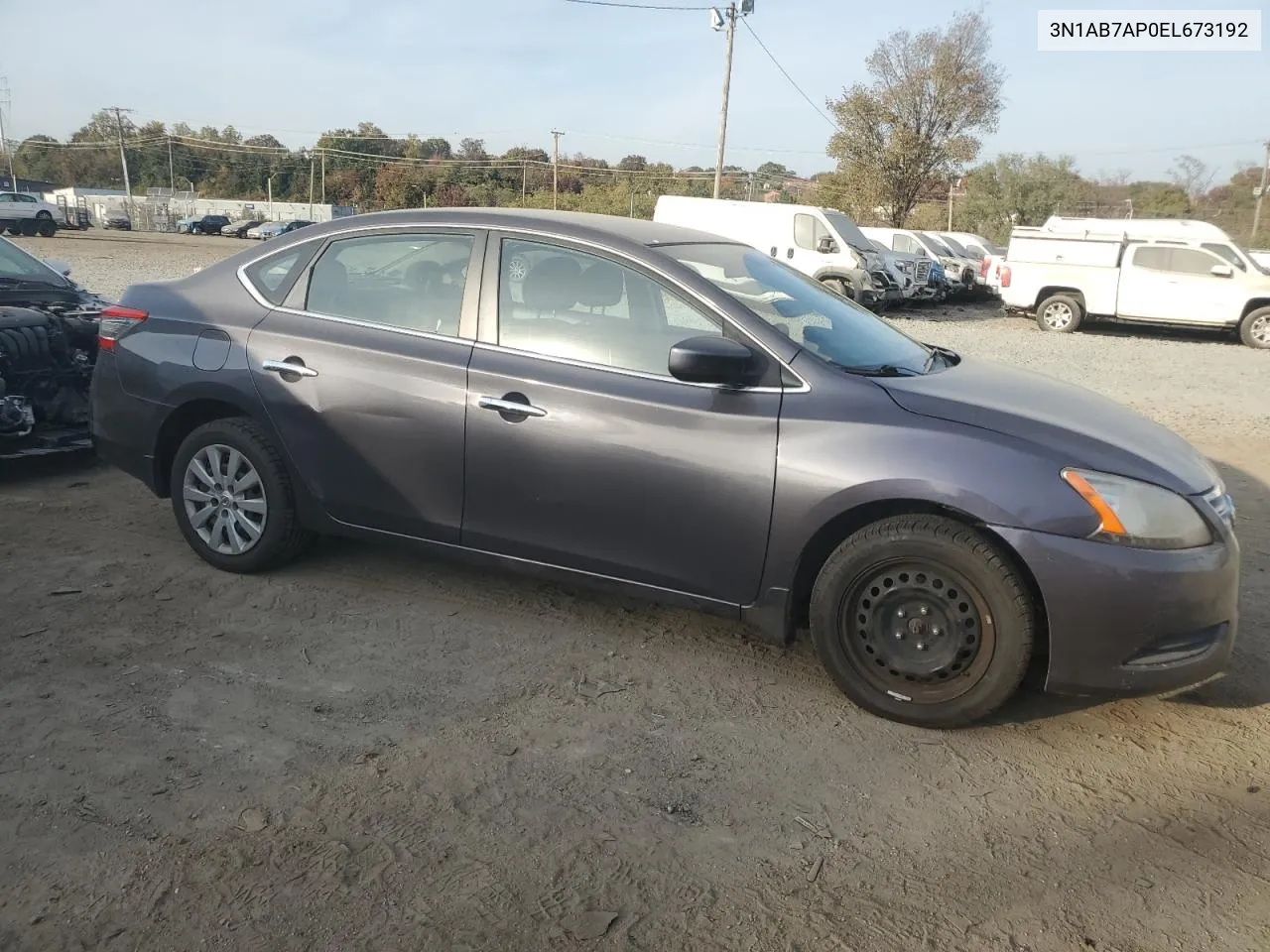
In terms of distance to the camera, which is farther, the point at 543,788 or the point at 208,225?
the point at 208,225

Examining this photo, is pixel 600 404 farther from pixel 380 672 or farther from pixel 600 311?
pixel 380 672

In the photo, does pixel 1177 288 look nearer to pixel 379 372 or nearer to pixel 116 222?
pixel 379 372

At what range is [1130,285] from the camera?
17562 mm

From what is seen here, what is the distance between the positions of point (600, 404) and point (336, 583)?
66.1 inches

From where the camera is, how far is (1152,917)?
8.12 ft

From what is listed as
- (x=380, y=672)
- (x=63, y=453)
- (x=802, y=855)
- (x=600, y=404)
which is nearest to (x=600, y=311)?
(x=600, y=404)

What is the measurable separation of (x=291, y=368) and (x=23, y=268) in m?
3.98

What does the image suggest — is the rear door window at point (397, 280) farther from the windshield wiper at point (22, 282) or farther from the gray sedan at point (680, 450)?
the windshield wiper at point (22, 282)

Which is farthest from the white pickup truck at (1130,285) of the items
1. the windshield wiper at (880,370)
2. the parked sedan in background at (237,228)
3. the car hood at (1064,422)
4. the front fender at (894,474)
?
→ the parked sedan in background at (237,228)

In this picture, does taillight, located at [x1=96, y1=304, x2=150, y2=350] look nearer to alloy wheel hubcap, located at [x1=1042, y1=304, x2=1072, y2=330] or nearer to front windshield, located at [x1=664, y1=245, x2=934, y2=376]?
front windshield, located at [x1=664, y1=245, x2=934, y2=376]

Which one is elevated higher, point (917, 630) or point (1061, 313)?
point (1061, 313)

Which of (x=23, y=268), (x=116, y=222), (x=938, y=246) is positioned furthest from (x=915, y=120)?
(x=116, y=222)

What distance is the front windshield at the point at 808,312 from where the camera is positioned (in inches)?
147

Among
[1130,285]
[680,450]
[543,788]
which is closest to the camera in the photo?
[543,788]
